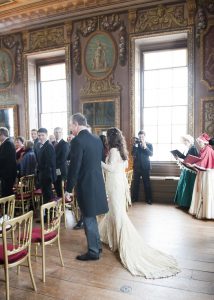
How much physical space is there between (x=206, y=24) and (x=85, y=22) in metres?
3.05

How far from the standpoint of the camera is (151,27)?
7.29m

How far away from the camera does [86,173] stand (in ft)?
11.9

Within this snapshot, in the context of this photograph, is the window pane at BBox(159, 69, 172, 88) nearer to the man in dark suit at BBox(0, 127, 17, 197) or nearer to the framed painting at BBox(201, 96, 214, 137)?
the framed painting at BBox(201, 96, 214, 137)

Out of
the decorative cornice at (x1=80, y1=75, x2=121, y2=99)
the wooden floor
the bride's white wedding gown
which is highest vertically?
the decorative cornice at (x1=80, y1=75, x2=121, y2=99)

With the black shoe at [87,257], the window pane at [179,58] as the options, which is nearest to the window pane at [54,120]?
the window pane at [179,58]

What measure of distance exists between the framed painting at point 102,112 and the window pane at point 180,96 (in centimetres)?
140

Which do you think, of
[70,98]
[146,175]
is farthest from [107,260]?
[70,98]

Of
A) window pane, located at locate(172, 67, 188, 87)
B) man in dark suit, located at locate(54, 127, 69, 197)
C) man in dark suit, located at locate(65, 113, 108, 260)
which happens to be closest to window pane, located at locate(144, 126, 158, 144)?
window pane, located at locate(172, 67, 188, 87)

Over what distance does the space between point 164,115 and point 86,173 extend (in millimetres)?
4609

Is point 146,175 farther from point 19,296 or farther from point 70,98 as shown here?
point 19,296

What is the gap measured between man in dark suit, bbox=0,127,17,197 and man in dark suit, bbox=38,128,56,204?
74cm

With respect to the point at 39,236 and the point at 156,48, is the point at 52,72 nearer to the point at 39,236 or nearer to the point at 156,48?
the point at 156,48

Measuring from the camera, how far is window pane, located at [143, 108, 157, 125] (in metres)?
7.85

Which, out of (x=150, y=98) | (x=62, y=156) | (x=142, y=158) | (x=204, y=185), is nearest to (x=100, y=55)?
(x=150, y=98)
